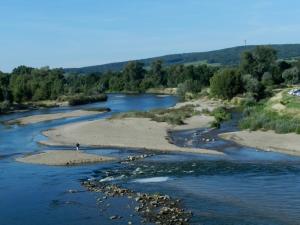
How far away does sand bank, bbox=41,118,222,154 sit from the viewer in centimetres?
5750

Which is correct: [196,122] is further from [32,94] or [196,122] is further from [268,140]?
[32,94]

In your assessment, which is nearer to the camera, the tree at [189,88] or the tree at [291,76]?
the tree at [291,76]

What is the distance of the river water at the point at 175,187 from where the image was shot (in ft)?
98.5

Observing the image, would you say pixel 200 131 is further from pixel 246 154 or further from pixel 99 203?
pixel 99 203

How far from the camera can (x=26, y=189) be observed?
38.0 meters

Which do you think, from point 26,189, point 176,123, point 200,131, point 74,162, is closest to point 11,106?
point 176,123

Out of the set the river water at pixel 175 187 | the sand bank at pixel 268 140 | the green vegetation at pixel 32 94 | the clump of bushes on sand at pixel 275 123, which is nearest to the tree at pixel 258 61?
the green vegetation at pixel 32 94

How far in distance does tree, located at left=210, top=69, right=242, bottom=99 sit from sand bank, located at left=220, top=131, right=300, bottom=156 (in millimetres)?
48155

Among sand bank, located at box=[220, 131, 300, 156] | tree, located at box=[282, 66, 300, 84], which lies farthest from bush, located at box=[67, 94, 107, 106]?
sand bank, located at box=[220, 131, 300, 156]

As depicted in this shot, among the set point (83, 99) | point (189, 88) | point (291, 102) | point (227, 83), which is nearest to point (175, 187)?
point (291, 102)

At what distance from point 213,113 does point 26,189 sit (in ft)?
165

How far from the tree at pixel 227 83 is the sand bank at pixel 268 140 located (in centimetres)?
4816

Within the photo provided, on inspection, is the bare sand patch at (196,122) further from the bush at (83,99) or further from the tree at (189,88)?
the tree at (189,88)

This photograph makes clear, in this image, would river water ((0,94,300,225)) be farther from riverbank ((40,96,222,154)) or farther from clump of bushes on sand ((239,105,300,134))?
clump of bushes on sand ((239,105,300,134))
